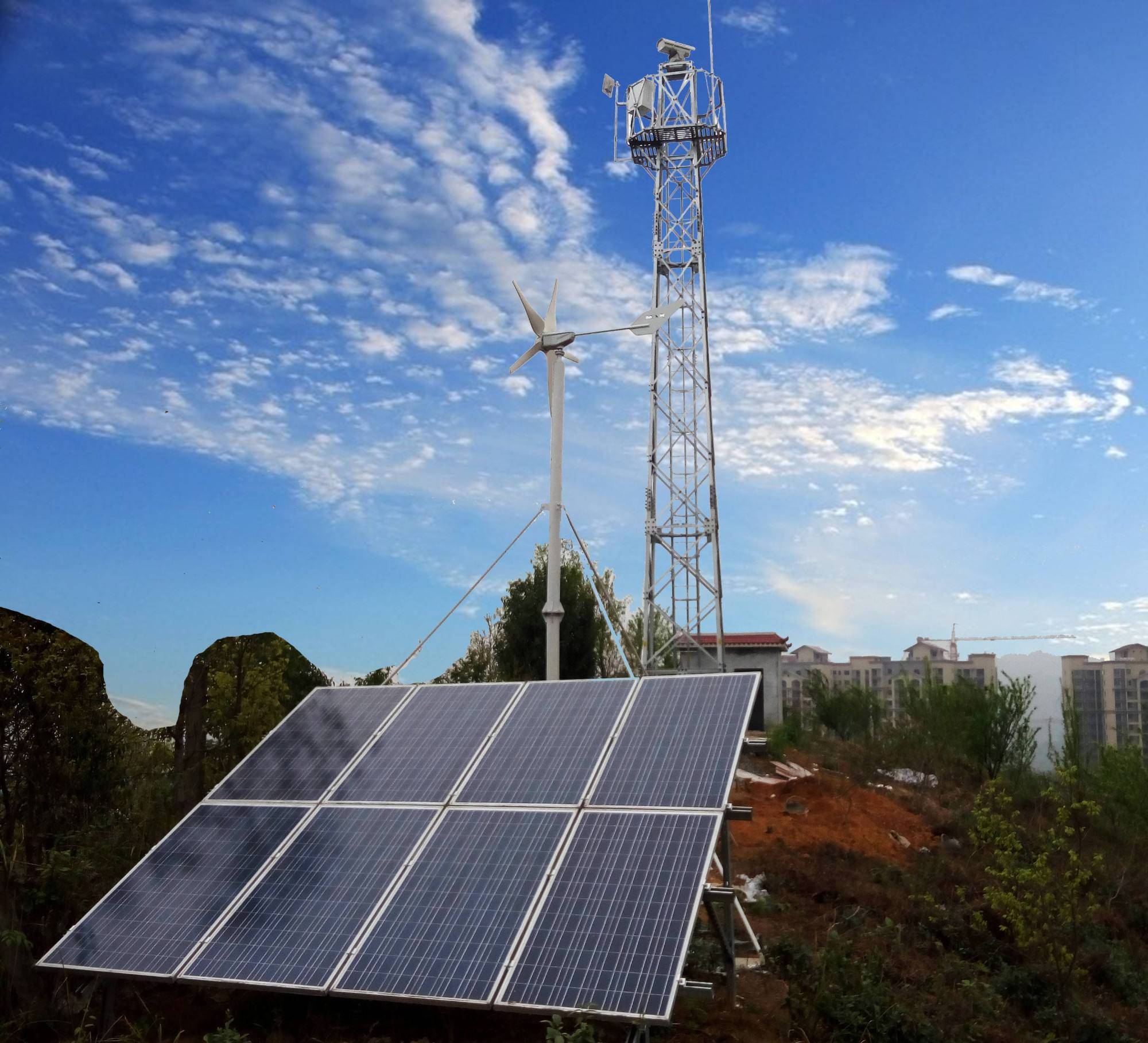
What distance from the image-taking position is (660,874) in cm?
1020

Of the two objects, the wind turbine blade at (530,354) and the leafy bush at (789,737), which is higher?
the wind turbine blade at (530,354)

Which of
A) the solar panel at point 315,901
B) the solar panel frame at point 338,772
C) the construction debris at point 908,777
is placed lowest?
the construction debris at point 908,777

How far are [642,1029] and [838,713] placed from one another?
34.7m

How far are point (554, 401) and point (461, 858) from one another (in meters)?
8.19

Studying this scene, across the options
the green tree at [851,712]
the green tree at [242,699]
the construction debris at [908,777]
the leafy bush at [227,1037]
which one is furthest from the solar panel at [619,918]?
the green tree at [851,712]

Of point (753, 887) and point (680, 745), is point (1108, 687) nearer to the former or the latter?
point (753, 887)

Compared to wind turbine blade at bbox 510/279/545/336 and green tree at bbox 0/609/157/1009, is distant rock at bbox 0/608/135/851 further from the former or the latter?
wind turbine blade at bbox 510/279/545/336

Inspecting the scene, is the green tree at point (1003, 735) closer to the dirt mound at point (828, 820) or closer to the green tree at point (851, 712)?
the green tree at point (851, 712)

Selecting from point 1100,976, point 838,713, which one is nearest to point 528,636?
point 838,713

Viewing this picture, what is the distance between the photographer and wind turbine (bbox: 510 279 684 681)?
52.9 ft

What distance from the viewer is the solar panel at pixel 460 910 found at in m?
Result: 9.92

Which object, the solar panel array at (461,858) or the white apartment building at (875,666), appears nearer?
the solar panel array at (461,858)

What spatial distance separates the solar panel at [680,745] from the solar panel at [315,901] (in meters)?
2.37

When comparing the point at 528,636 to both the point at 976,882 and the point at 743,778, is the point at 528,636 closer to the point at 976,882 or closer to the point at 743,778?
the point at 743,778
